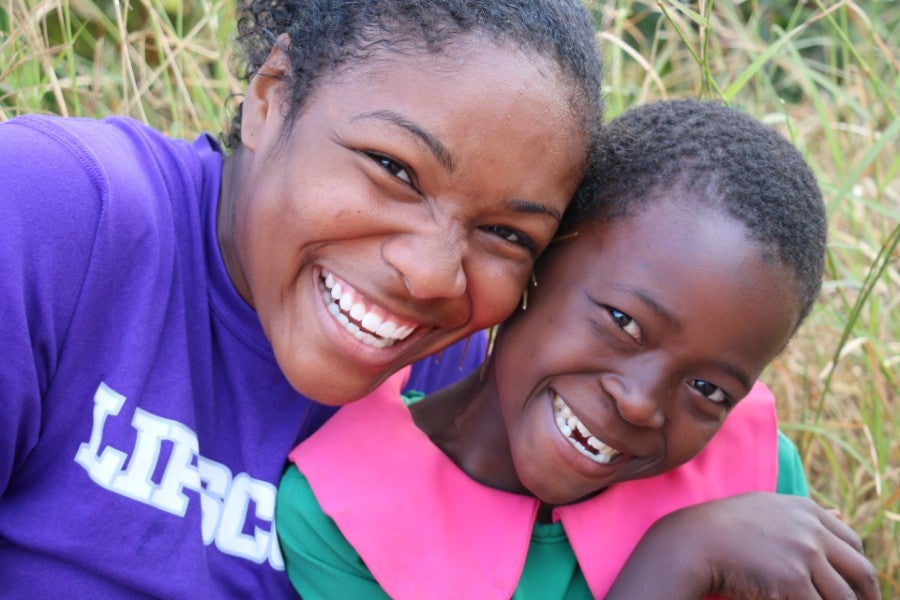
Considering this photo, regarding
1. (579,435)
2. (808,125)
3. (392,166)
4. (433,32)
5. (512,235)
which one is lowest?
(808,125)

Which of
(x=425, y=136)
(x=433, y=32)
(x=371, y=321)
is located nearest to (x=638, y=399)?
(x=371, y=321)

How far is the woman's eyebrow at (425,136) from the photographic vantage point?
1.64m

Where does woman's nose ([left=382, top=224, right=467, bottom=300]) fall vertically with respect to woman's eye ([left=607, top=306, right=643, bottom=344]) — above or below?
above

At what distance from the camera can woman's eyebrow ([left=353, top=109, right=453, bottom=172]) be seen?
1.64 metres

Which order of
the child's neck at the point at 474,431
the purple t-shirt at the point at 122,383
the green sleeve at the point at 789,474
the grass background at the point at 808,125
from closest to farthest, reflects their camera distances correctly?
the purple t-shirt at the point at 122,383, the child's neck at the point at 474,431, the green sleeve at the point at 789,474, the grass background at the point at 808,125

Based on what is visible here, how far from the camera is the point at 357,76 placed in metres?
1.71

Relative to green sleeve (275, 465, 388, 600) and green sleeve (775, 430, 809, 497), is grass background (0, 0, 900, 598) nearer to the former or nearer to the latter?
green sleeve (775, 430, 809, 497)

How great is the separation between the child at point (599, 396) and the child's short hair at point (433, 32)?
0.21 meters

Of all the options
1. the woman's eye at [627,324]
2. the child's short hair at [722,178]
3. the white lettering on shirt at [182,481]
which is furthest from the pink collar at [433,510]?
the child's short hair at [722,178]

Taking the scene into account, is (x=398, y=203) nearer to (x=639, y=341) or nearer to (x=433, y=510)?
(x=639, y=341)

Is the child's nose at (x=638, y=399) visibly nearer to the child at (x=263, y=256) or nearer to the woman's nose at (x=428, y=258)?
the child at (x=263, y=256)

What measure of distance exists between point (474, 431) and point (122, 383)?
669mm

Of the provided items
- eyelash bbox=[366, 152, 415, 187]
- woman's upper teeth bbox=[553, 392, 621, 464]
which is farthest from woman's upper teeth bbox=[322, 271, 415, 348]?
woman's upper teeth bbox=[553, 392, 621, 464]

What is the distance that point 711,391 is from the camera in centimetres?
188
